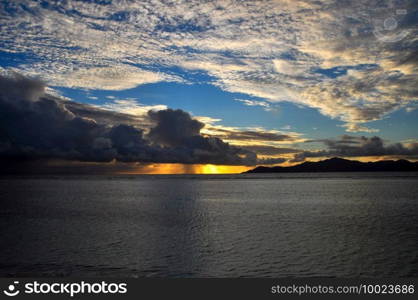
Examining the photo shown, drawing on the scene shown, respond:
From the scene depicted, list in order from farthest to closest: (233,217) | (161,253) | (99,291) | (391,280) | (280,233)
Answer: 1. (233,217)
2. (280,233)
3. (161,253)
4. (391,280)
5. (99,291)

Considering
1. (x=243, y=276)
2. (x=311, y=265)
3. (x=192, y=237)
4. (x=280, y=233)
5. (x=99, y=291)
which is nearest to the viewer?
(x=99, y=291)

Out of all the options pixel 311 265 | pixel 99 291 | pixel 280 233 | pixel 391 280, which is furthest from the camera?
pixel 280 233

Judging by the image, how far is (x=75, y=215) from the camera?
50.0m

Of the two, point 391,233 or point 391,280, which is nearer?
point 391,280

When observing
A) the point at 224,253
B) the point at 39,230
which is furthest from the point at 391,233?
the point at 39,230

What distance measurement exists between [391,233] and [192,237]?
72.4 feet

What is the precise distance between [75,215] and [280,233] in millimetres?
34355

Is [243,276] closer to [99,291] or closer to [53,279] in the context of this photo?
[99,291]

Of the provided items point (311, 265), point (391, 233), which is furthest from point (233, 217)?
point (311, 265)

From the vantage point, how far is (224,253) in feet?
82.4

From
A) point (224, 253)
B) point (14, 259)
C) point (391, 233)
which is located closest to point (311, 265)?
point (224, 253)

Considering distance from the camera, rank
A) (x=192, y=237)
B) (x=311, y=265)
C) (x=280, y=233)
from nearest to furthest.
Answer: (x=311, y=265)
(x=192, y=237)
(x=280, y=233)

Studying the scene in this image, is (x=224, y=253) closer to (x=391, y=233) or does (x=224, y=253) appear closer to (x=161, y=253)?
(x=161, y=253)

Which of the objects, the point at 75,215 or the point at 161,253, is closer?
the point at 161,253
